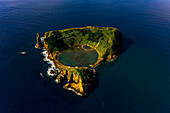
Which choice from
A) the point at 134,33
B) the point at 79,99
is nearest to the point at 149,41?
the point at 134,33

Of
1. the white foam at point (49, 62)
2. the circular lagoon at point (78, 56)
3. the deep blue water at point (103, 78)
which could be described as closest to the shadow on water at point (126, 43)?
the deep blue water at point (103, 78)

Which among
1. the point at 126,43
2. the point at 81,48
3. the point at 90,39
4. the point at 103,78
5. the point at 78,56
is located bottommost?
the point at 103,78

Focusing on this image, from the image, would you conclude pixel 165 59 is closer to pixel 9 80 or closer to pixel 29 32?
pixel 9 80

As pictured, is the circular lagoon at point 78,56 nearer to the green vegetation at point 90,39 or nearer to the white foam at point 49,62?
the green vegetation at point 90,39

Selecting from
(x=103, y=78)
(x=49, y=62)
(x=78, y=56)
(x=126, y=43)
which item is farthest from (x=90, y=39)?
(x=103, y=78)

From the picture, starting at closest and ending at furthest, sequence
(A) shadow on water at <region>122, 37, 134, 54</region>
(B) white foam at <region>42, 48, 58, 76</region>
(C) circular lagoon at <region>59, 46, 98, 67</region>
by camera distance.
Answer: (B) white foam at <region>42, 48, 58, 76</region>
(C) circular lagoon at <region>59, 46, 98, 67</region>
(A) shadow on water at <region>122, 37, 134, 54</region>

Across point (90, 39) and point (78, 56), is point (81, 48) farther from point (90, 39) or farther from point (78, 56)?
point (90, 39)

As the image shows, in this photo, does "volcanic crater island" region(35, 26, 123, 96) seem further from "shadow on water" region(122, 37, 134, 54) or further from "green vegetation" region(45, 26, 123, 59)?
"shadow on water" region(122, 37, 134, 54)

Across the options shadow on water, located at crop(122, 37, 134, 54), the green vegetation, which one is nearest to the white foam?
the green vegetation
